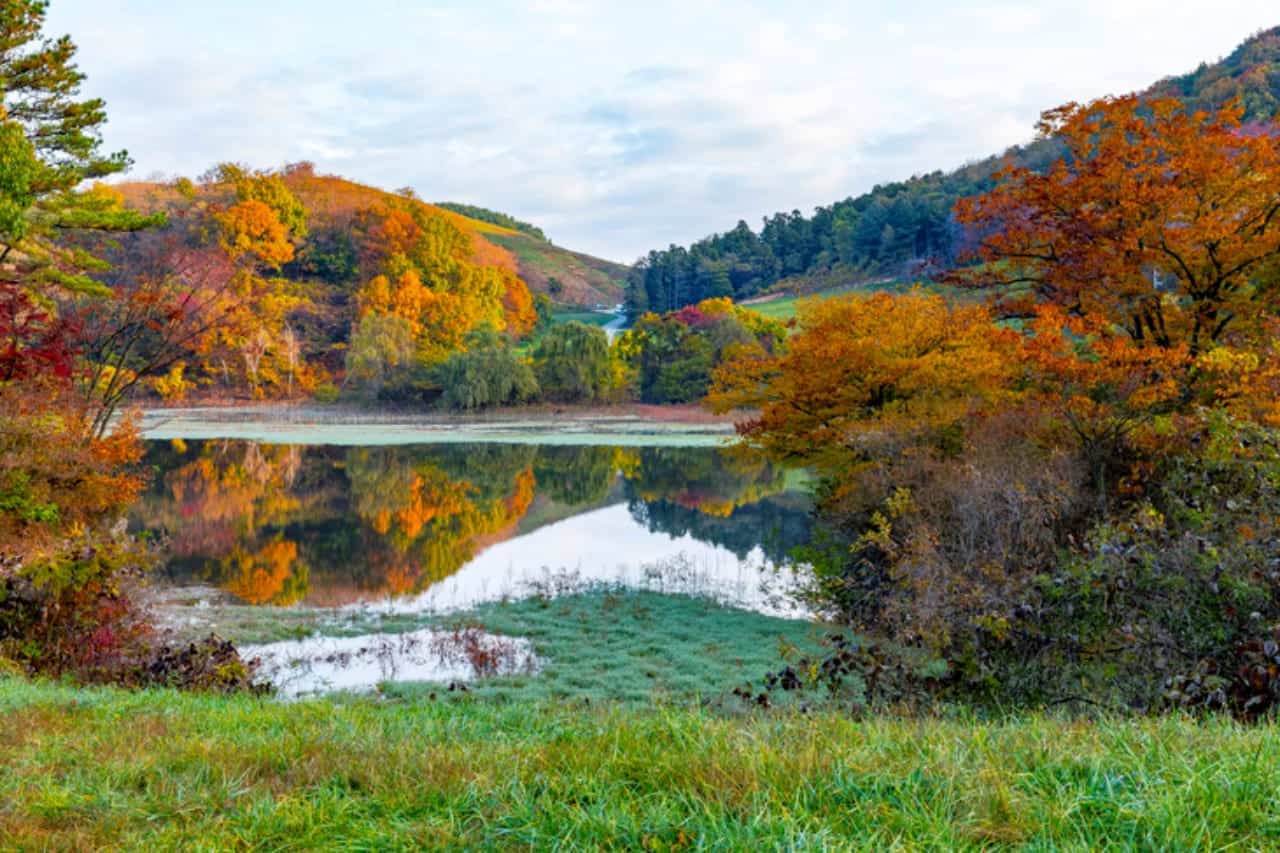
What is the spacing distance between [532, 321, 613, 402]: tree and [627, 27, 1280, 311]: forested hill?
3224cm

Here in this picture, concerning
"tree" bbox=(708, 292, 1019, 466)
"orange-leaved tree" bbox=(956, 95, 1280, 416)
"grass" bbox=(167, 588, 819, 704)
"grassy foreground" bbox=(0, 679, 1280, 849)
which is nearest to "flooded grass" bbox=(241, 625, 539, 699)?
"grass" bbox=(167, 588, 819, 704)

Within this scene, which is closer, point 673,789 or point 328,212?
point 673,789

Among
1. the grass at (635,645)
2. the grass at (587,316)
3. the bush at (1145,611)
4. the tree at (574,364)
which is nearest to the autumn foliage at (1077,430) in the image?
the bush at (1145,611)

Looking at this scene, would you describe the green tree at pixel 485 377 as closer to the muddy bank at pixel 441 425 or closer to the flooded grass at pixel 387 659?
the muddy bank at pixel 441 425

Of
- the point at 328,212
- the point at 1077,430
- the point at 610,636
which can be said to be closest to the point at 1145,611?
the point at 1077,430

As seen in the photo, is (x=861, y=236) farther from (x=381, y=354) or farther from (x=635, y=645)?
(x=635, y=645)

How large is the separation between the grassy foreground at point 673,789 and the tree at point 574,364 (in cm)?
5525

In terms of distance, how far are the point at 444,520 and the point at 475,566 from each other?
5353 millimetres

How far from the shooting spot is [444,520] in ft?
76.0

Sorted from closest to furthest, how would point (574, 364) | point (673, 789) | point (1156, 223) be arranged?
point (673, 789), point (1156, 223), point (574, 364)

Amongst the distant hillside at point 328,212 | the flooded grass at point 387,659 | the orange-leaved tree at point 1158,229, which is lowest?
the flooded grass at point 387,659

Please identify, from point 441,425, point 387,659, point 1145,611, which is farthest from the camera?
point 441,425

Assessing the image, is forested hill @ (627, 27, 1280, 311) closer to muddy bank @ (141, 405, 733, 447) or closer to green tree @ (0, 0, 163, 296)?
muddy bank @ (141, 405, 733, 447)

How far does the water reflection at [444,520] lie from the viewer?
55.4ft
